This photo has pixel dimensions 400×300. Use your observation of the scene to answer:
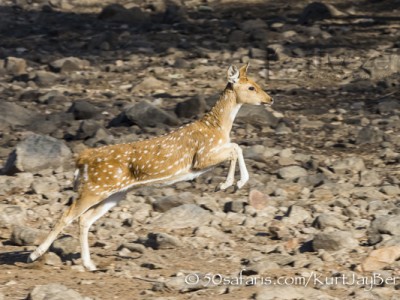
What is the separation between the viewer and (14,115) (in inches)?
714

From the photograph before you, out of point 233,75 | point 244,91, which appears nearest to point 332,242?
point 244,91

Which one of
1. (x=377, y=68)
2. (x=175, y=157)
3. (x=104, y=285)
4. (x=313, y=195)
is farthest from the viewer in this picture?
(x=377, y=68)

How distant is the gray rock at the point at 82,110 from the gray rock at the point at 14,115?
1.78 ft

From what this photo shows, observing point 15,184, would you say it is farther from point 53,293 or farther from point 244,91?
point 53,293

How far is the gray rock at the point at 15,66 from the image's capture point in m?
21.5

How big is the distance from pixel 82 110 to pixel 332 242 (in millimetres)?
6646

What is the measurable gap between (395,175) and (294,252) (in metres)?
3.31

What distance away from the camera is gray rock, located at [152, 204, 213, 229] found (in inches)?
532

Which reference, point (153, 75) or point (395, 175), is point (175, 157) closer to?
point (395, 175)

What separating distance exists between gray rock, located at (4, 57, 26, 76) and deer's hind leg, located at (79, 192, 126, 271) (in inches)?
371

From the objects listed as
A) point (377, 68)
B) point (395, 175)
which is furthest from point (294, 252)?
point (377, 68)

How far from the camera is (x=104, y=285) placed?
1138cm

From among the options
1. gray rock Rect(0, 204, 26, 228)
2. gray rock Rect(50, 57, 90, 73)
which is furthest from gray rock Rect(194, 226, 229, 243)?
gray rock Rect(50, 57, 90, 73)

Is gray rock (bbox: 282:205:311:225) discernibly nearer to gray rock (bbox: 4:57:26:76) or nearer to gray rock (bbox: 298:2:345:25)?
gray rock (bbox: 4:57:26:76)
